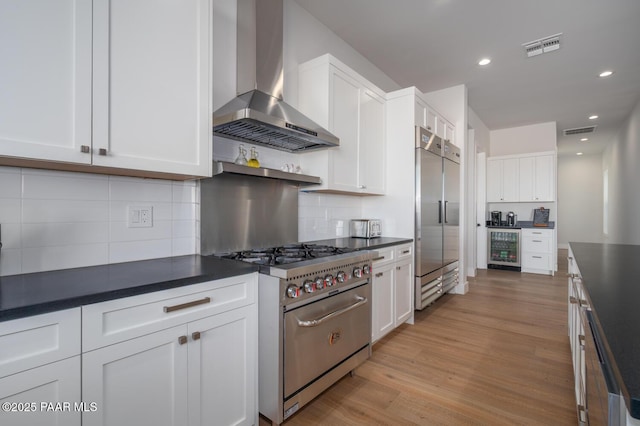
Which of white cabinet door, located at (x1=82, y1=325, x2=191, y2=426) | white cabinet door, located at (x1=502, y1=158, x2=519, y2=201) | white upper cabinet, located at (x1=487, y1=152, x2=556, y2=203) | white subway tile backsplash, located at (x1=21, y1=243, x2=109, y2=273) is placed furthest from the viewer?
white cabinet door, located at (x1=502, y1=158, x2=519, y2=201)

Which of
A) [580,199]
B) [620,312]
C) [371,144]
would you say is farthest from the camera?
[580,199]

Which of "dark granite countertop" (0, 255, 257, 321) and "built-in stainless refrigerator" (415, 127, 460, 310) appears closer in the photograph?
"dark granite countertop" (0, 255, 257, 321)

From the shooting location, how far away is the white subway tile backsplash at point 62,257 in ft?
4.62

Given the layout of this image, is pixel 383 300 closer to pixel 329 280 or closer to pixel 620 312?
pixel 329 280

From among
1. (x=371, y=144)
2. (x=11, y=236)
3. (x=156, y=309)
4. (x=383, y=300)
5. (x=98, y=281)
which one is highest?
(x=371, y=144)

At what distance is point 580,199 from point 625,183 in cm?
415

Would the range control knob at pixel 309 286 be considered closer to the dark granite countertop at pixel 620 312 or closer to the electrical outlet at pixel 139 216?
the electrical outlet at pixel 139 216

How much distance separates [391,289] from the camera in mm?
2871

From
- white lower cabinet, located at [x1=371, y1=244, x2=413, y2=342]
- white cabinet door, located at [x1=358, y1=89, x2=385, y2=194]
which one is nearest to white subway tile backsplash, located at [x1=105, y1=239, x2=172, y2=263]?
white lower cabinet, located at [x1=371, y1=244, x2=413, y2=342]

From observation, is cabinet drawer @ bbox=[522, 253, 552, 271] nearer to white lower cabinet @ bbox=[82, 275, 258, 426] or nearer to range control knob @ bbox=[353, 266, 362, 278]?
range control knob @ bbox=[353, 266, 362, 278]

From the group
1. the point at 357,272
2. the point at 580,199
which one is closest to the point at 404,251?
the point at 357,272

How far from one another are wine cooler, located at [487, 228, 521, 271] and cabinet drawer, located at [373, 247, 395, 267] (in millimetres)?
4683

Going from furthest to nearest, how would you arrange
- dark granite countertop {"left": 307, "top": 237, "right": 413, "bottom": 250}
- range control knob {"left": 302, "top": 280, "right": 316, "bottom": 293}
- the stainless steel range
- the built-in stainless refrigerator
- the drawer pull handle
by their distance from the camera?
the built-in stainless refrigerator, dark granite countertop {"left": 307, "top": 237, "right": 413, "bottom": 250}, range control knob {"left": 302, "top": 280, "right": 316, "bottom": 293}, the stainless steel range, the drawer pull handle

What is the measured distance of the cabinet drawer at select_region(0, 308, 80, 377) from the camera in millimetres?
919
